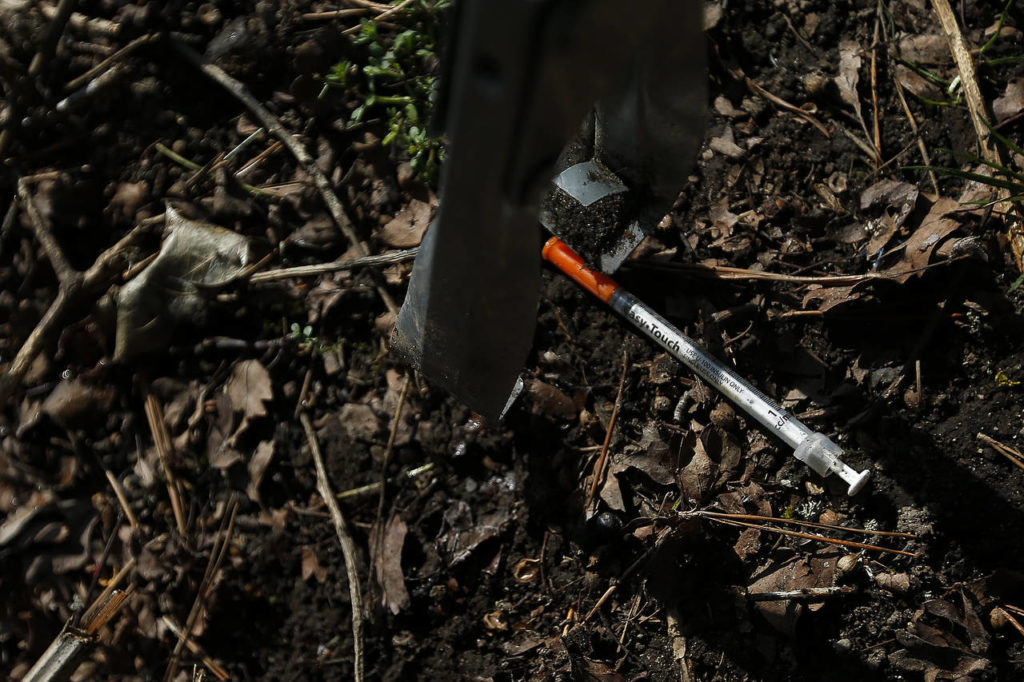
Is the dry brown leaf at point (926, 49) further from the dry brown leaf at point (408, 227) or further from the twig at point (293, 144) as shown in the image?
the twig at point (293, 144)

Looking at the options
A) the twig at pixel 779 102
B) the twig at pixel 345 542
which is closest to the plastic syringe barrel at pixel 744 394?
the twig at pixel 779 102

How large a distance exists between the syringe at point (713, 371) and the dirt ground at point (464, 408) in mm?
69

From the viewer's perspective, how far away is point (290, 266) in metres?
2.15

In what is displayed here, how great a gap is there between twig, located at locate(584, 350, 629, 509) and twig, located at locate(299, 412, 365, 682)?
0.60 meters

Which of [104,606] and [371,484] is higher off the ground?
[371,484]

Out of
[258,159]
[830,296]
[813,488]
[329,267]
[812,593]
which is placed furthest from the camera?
[258,159]

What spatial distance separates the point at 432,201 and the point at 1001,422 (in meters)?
1.58

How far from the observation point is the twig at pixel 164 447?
205 cm

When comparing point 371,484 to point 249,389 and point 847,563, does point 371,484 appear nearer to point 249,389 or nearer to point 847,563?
point 249,389

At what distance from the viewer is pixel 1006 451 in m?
1.76

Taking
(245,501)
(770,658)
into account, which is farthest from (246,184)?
(770,658)

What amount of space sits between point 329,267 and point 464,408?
54 centimetres

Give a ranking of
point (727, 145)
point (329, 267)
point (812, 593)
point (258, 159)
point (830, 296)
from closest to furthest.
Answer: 1. point (812, 593)
2. point (830, 296)
3. point (329, 267)
4. point (727, 145)
5. point (258, 159)

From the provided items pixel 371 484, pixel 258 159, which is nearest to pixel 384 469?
pixel 371 484
